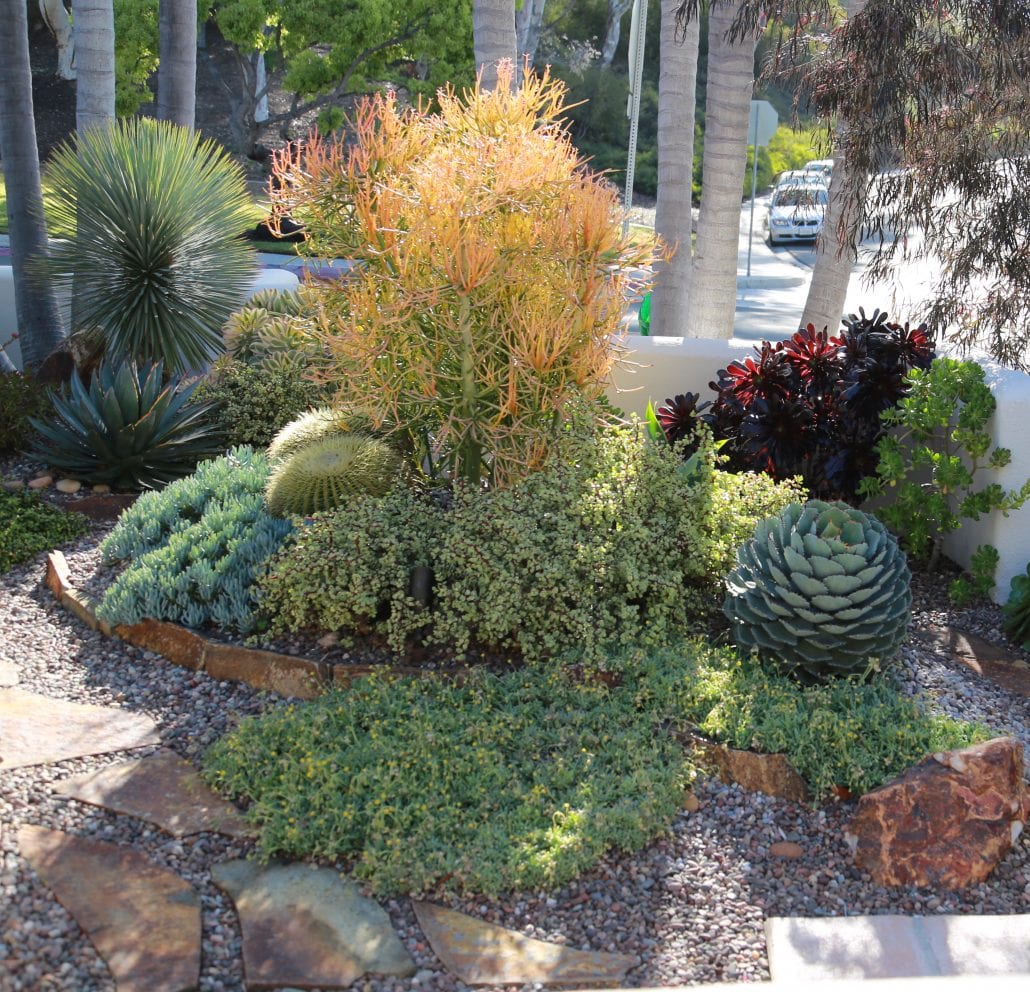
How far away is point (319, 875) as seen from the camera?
3.52m

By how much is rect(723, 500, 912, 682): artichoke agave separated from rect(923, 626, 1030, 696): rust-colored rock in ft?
1.93

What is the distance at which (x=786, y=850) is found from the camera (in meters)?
3.69

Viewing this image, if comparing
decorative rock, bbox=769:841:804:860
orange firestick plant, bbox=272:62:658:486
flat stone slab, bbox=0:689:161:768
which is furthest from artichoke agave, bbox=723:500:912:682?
flat stone slab, bbox=0:689:161:768

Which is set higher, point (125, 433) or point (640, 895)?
point (125, 433)

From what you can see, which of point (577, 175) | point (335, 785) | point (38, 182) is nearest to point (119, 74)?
point (38, 182)

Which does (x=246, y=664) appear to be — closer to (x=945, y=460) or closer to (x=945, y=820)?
(x=945, y=820)

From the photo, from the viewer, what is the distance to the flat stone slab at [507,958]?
311 centimetres

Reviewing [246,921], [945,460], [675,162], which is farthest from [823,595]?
[675,162]

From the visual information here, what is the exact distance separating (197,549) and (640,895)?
276 centimetres

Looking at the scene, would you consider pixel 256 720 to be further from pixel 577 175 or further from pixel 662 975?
pixel 577 175

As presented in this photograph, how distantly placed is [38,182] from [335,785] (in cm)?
648

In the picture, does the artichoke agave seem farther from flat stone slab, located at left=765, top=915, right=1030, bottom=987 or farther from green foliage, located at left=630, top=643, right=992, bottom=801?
flat stone slab, located at left=765, top=915, right=1030, bottom=987

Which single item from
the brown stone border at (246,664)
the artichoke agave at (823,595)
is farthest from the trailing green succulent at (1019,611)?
the brown stone border at (246,664)

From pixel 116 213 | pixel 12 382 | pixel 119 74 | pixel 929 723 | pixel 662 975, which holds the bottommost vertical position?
pixel 662 975
